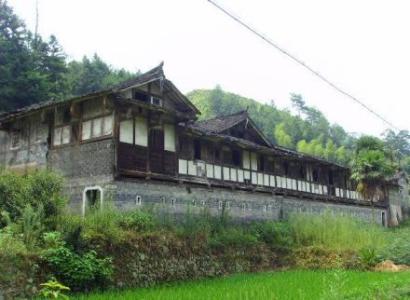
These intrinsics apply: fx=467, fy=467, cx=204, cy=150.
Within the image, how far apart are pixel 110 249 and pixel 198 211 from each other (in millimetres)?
7816

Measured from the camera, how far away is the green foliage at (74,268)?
11.7 m

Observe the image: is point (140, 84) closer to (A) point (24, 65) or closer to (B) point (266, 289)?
(B) point (266, 289)

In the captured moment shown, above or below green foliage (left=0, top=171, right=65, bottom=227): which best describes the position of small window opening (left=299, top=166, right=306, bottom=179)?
above

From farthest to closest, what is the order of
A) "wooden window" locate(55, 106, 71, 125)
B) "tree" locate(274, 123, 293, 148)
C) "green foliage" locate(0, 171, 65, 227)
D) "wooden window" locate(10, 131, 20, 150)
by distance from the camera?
"tree" locate(274, 123, 293, 148) → "wooden window" locate(10, 131, 20, 150) → "wooden window" locate(55, 106, 71, 125) → "green foliage" locate(0, 171, 65, 227)

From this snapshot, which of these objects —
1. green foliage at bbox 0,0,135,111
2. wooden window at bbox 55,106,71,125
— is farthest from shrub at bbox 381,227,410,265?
green foliage at bbox 0,0,135,111

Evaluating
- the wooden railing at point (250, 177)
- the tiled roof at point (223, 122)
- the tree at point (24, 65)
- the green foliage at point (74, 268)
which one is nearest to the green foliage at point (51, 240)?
the green foliage at point (74, 268)

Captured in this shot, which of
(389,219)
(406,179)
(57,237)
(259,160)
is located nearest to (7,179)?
(57,237)

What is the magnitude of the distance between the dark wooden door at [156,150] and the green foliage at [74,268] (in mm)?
7156

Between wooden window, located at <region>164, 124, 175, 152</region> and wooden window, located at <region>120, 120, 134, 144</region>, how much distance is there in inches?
79.1

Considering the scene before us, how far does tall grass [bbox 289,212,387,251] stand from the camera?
21.6 m

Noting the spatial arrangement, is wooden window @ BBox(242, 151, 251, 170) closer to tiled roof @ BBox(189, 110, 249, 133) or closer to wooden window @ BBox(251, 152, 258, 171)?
wooden window @ BBox(251, 152, 258, 171)

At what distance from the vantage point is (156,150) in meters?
19.7

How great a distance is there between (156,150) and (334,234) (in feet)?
31.3

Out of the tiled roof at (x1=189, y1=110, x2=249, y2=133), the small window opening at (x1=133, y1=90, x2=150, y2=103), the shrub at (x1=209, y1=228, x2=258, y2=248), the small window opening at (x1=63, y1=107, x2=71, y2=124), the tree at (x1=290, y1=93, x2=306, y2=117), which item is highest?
the tree at (x1=290, y1=93, x2=306, y2=117)
